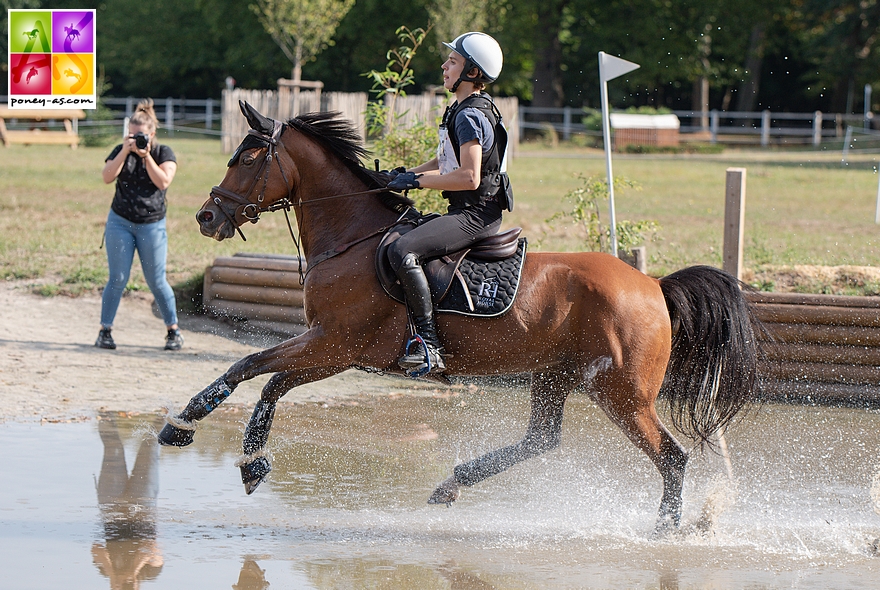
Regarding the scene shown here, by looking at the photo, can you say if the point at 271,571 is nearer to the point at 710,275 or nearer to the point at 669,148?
the point at 710,275

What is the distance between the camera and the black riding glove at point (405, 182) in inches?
222

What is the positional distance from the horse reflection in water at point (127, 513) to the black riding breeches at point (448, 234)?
1904mm

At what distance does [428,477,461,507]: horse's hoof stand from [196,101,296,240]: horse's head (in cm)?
187

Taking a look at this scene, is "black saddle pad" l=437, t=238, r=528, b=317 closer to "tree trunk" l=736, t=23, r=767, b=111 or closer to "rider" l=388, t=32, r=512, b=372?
"rider" l=388, t=32, r=512, b=372

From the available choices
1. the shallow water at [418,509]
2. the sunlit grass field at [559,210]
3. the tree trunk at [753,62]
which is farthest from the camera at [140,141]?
the tree trunk at [753,62]

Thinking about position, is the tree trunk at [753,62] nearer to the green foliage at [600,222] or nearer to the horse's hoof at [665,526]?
the green foliage at [600,222]

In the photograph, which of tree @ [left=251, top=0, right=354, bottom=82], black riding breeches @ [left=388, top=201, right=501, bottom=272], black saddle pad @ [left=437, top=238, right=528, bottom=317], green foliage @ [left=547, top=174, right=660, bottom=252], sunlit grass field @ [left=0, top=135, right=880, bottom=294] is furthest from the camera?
tree @ [left=251, top=0, right=354, bottom=82]

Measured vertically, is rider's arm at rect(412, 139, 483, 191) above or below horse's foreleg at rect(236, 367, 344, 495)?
above

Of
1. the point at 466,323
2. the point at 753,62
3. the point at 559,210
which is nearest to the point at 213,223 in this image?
the point at 466,323

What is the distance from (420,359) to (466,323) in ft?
1.20

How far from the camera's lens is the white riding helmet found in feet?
18.5

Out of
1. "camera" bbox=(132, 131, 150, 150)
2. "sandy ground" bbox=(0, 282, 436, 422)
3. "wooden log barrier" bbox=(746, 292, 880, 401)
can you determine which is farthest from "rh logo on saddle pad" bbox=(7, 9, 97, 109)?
"wooden log barrier" bbox=(746, 292, 880, 401)

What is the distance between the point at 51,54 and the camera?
16.5m

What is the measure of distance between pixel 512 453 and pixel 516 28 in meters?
41.8
